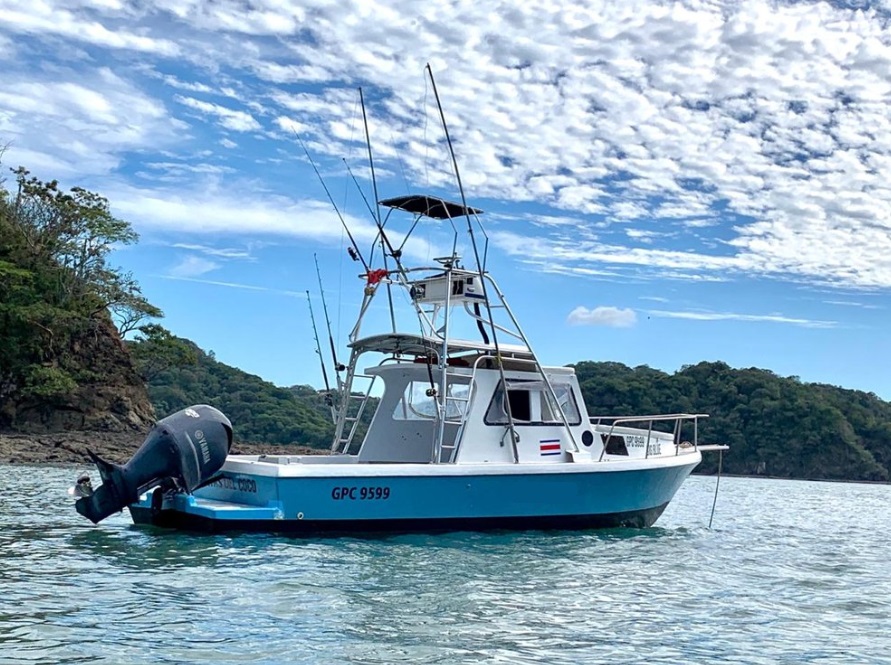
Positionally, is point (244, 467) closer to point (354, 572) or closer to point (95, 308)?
point (354, 572)

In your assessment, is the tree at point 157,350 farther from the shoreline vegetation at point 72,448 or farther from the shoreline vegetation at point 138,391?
the shoreline vegetation at point 72,448

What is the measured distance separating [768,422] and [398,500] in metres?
55.6

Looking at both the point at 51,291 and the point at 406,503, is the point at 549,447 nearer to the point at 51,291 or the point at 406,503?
the point at 406,503

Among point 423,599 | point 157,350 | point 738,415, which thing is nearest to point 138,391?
point 157,350

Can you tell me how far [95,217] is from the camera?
49594 millimetres

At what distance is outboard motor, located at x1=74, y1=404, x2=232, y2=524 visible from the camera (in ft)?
35.2

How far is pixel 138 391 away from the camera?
4975 cm

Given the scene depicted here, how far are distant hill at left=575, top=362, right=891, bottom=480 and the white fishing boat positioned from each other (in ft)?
150

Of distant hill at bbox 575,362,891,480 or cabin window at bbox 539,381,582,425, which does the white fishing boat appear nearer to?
cabin window at bbox 539,381,582,425

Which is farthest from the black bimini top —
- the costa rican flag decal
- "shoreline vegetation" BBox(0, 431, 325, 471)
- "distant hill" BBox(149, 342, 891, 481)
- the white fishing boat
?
"distant hill" BBox(149, 342, 891, 481)

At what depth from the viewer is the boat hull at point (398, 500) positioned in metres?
11.4

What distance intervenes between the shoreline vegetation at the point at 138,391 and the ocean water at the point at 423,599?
20.3 metres

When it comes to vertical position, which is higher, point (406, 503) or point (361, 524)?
point (406, 503)

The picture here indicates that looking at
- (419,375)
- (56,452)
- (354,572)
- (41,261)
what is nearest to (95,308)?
(41,261)
